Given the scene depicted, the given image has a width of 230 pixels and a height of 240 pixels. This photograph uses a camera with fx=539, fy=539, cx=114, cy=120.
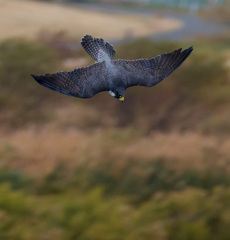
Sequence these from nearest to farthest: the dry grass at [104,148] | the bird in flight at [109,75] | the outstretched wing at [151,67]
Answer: the bird in flight at [109,75] < the outstretched wing at [151,67] < the dry grass at [104,148]

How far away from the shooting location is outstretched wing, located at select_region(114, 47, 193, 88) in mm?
5135

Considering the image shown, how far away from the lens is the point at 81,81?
5.12 metres

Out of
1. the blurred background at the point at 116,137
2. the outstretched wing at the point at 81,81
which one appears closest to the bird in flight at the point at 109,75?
the outstretched wing at the point at 81,81

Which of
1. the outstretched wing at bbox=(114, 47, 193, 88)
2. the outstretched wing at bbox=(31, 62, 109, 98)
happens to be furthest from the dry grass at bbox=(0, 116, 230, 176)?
the outstretched wing at bbox=(31, 62, 109, 98)

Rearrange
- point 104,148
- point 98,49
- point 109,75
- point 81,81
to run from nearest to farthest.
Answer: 1. point 109,75
2. point 81,81
3. point 98,49
4. point 104,148

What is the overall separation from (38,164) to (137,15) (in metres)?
10.0

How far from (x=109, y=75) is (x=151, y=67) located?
71 cm

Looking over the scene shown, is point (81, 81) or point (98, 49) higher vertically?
point (98, 49)

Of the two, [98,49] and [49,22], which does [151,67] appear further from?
[49,22]

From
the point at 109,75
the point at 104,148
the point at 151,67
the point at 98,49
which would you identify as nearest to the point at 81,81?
the point at 109,75

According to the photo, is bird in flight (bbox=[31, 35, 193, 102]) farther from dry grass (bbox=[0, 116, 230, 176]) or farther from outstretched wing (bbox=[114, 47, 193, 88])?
dry grass (bbox=[0, 116, 230, 176])

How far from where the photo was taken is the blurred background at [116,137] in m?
9.00

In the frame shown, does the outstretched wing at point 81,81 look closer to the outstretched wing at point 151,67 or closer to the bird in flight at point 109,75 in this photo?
the bird in flight at point 109,75

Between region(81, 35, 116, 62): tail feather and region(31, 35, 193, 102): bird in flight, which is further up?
region(81, 35, 116, 62): tail feather
